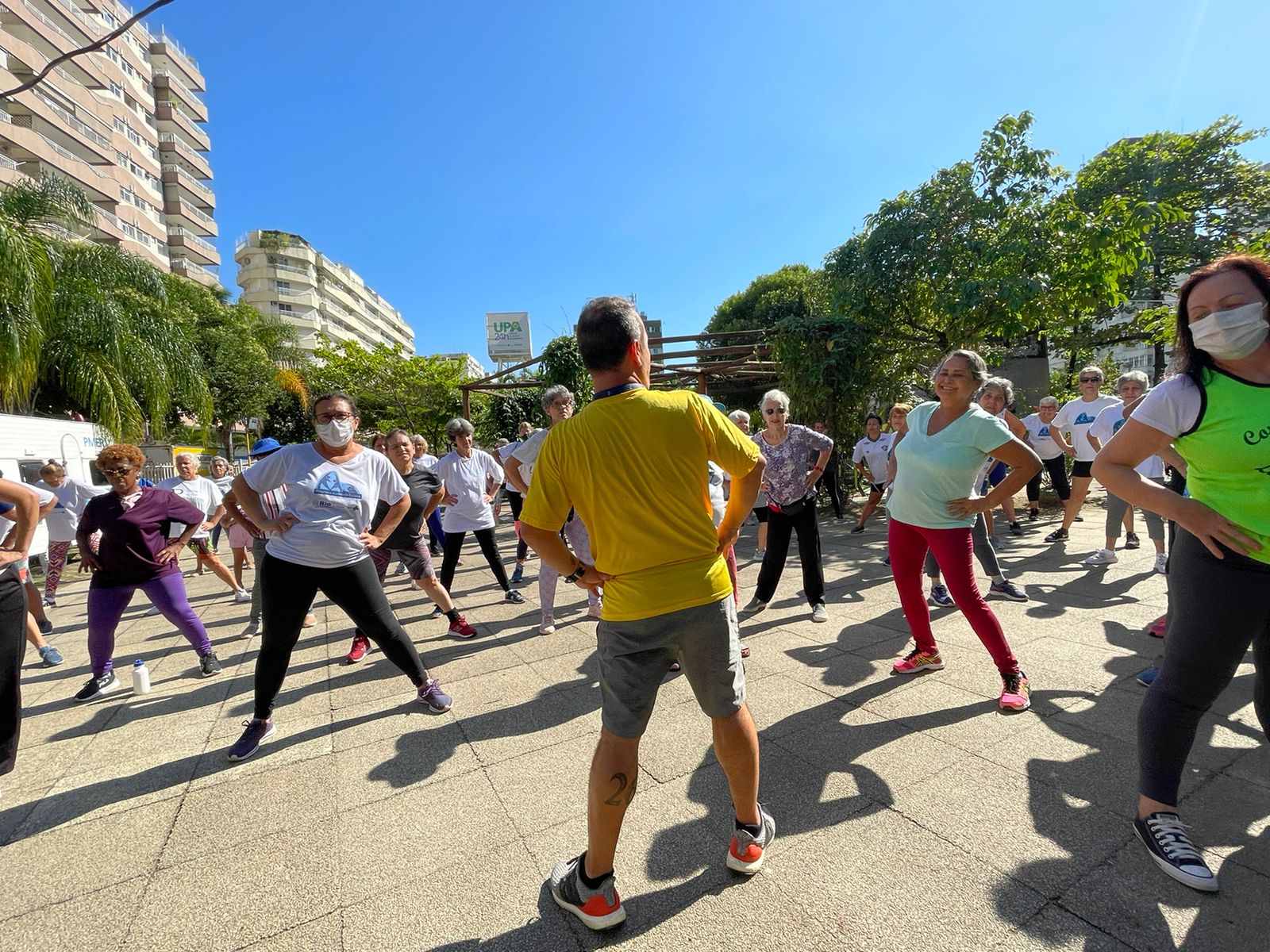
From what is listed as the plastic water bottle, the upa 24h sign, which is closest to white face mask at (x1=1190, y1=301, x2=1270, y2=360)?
the plastic water bottle

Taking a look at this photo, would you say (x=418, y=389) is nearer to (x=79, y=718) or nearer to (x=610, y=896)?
(x=79, y=718)

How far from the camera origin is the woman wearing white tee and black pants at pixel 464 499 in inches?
225

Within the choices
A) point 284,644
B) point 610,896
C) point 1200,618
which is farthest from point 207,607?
point 1200,618

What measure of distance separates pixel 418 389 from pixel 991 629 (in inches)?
1168

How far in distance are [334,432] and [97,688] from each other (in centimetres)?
286

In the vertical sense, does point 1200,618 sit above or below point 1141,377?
below

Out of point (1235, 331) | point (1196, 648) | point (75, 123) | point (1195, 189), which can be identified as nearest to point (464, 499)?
point (1196, 648)

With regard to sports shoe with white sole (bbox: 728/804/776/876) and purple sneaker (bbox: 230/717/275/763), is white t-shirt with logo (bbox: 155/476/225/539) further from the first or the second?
sports shoe with white sole (bbox: 728/804/776/876)

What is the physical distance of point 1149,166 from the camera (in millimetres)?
14203

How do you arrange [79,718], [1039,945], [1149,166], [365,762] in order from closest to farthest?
1. [1039,945]
2. [365,762]
3. [79,718]
4. [1149,166]

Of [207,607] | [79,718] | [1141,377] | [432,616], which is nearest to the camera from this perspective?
[79,718]

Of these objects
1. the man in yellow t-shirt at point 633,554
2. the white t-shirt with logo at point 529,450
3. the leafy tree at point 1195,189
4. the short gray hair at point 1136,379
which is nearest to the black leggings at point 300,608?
the man in yellow t-shirt at point 633,554

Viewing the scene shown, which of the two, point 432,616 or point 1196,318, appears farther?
point 432,616

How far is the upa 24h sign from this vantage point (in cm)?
3463
